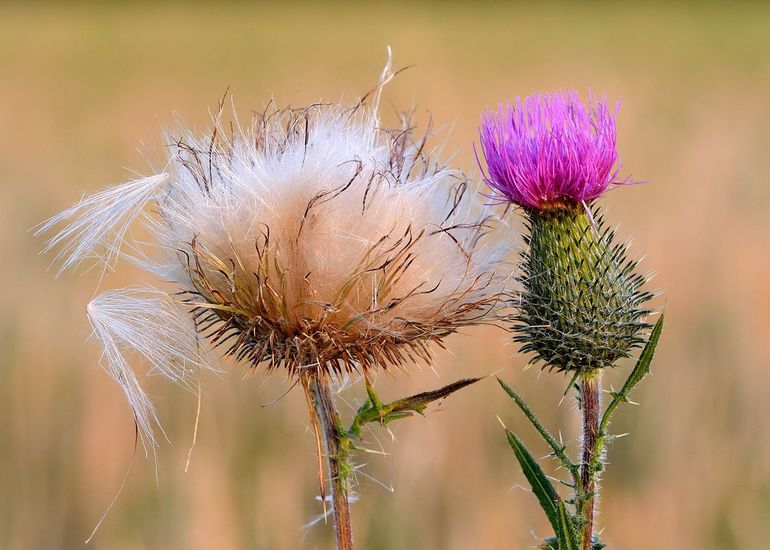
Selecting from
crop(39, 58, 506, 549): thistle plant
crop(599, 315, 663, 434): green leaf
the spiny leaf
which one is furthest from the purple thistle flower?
the spiny leaf

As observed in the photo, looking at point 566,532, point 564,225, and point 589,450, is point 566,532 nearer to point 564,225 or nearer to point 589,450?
point 589,450

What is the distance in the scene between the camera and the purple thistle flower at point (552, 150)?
215 centimetres

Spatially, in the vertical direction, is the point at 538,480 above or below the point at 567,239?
below

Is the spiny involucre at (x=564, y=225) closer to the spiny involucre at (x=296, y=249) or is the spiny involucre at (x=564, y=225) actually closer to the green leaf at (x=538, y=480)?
the spiny involucre at (x=296, y=249)

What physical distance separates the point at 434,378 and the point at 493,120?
2711 mm

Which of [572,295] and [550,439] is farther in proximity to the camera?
[572,295]

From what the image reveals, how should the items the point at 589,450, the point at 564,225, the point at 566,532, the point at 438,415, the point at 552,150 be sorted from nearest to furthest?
the point at 566,532, the point at 589,450, the point at 552,150, the point at 564,225, the point at 438,415

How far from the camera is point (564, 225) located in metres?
2.27

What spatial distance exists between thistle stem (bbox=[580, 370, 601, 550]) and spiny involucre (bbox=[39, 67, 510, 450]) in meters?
0.27

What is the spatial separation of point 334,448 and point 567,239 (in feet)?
2.39

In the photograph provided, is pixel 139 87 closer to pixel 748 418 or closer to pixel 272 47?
pixel 272 47

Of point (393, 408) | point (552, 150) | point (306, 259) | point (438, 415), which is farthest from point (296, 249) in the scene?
point (438, 415)

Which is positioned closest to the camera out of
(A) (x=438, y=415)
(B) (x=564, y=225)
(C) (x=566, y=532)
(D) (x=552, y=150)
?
(C) (x=566, y=532)

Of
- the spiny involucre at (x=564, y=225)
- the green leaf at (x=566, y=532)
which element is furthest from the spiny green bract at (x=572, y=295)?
the green leaf at (x=566, y=532)
